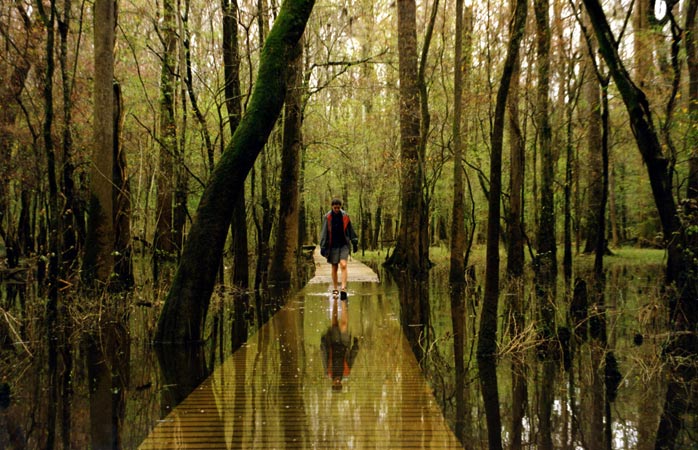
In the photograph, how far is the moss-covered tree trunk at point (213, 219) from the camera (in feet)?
23.2

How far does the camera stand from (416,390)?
514 cm

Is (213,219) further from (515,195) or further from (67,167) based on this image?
(515,195)

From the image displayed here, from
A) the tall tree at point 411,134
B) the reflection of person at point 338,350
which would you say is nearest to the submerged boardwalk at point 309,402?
the reflection of person at point 338,350

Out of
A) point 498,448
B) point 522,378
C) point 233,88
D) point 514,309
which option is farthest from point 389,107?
point 498,448

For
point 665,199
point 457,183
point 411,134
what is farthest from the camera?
point 411,134

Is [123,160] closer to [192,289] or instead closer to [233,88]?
[233,88]

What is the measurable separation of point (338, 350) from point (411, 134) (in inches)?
467

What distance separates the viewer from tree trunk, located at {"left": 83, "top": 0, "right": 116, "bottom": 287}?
33.9 ft

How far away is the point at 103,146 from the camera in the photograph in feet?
35.3

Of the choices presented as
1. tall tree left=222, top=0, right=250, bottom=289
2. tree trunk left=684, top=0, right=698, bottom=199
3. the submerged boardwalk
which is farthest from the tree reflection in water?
tall tree left=222, top=0, right=250, bottom=289

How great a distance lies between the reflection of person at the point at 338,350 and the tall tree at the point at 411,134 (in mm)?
7764

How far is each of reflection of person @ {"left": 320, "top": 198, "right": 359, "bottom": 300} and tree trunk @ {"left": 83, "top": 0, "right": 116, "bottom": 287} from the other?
4430 millimetres

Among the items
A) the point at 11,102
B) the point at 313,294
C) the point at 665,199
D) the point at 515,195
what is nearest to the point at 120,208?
the point at 313,294

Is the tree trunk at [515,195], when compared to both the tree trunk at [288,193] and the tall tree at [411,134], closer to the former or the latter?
the tall tree at [411,134]
